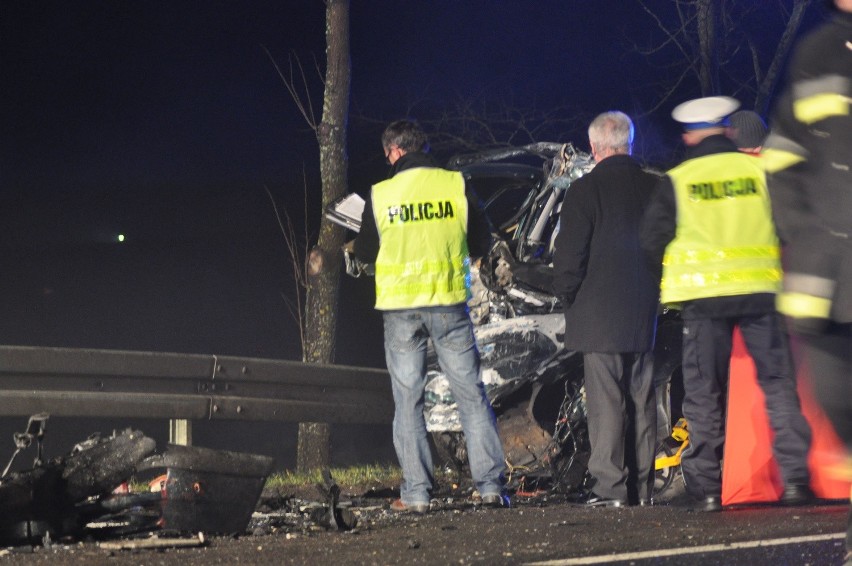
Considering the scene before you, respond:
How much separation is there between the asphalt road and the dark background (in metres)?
8.32

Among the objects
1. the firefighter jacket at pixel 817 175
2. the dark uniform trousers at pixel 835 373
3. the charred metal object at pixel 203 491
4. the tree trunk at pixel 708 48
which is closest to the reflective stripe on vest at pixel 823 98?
the firefighter jacket at pixel 817 175

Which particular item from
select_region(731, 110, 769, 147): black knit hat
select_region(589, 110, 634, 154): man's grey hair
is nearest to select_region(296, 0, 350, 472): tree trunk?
select_region(589, 110, 634, 154): man's grey hair

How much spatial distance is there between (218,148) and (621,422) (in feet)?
80.5

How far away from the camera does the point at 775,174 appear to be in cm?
381

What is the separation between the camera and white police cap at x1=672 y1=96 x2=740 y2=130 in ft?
21.6

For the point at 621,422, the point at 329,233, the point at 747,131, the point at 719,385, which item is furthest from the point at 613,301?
the point at 329,233

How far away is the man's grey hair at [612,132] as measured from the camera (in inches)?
281

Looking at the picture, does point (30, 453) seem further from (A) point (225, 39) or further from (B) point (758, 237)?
(A) point (225, 39)

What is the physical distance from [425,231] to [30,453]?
8349 millimetres

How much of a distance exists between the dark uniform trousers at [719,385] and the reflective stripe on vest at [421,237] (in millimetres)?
1300

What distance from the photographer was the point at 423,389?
6969 millimetres

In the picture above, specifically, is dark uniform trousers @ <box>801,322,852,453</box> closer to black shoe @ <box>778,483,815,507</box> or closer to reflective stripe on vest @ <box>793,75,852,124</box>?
reflective stripe on vest @ <box>793,75,852,124</box>

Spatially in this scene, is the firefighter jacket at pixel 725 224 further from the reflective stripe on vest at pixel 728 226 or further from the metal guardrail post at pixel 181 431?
the metal guardrail post at pixel 181 431

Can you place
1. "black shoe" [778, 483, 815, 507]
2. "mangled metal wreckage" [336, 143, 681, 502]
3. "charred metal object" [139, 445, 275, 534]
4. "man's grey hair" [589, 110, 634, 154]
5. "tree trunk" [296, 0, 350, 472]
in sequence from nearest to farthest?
"charred metal object" [139, 445, 275, 534]
"black shoe" [778, 483, 815, 507]
"man's grey hair" [589, 110, 634, 154]
"mangled metal wreckage" [336, 143, 681, 502]
"tree trunk" [296, 0, 350, 472]
